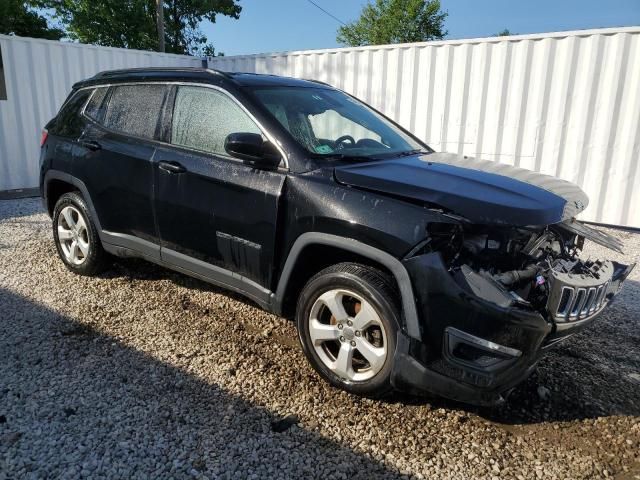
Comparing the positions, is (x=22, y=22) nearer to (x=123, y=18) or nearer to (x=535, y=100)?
(x=123, y=18)

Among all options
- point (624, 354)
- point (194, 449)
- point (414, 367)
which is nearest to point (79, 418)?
point (194, 449)

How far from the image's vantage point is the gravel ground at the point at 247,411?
226cm

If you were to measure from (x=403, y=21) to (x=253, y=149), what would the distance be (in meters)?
38.1

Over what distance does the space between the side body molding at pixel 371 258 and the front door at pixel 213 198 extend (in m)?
0.16

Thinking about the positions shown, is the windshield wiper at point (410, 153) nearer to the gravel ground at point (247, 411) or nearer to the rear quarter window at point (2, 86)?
the gravel ground at point (247, 411)

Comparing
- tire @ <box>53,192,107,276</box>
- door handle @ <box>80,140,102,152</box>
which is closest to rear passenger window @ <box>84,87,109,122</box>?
door handle @ <box>80,140,102,152</box>

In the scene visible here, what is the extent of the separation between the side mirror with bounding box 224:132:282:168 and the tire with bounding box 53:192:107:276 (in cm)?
200

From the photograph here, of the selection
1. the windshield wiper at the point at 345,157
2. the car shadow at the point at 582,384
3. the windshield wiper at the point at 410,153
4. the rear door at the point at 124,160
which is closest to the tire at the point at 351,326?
the car shadow at the point at 582,384

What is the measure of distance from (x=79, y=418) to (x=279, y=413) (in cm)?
106

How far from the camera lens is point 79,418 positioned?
2531 mm

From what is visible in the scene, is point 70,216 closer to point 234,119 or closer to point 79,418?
point 234,119

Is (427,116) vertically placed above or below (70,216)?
above

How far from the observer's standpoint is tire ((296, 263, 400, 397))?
2.55 m

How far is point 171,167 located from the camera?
11.2 feet
